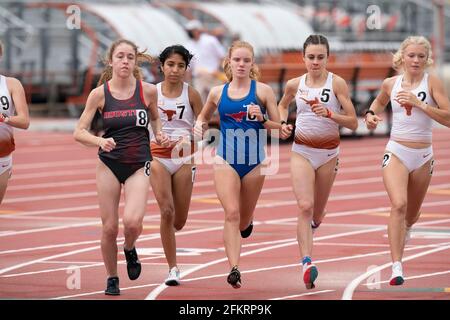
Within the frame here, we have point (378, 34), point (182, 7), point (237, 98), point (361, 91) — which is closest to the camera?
point (237, 98)

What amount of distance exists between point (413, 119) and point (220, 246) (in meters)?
3.34

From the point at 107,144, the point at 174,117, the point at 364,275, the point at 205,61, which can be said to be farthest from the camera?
the point at 205,61

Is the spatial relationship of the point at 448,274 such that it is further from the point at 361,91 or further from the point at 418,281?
the point at 361,91

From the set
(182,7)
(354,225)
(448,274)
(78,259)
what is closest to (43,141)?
(182,7)

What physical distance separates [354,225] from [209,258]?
3152mm

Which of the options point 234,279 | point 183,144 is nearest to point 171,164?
point 183,144

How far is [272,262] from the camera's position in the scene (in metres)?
13.1

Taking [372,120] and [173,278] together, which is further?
[173,278]

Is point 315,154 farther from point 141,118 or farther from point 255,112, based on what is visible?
point 141,118

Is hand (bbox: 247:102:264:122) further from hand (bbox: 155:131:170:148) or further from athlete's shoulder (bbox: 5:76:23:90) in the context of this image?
athlete's shoulder (bbox: 5:76:23:90)

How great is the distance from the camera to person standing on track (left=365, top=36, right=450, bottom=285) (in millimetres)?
11461

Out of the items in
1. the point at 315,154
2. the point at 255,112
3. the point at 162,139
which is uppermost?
the point at 255,112

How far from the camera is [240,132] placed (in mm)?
11383

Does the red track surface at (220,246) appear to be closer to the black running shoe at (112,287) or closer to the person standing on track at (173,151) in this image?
the black running shoe at (112,287)
